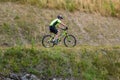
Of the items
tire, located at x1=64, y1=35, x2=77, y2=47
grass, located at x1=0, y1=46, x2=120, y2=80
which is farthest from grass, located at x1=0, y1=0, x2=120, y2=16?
grass, located at x1=0, y1=46, x2=120, y2=80

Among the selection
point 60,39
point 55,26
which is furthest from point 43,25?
point 55,26

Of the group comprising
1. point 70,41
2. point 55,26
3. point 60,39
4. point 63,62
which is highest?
point 55,26

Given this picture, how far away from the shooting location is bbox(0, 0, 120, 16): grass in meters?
31.0

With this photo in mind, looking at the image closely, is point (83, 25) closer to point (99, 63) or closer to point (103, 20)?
point (103, 20)

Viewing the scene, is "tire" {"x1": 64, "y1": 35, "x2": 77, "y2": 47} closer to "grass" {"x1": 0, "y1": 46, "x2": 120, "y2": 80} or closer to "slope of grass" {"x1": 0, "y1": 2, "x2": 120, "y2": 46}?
"grass" {"x1": 0, "y1": 46, "x2": 120, "y2": 80}

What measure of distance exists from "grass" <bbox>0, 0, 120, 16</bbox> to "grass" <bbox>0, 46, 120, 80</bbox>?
9.50 m

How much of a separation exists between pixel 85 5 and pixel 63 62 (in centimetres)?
1406

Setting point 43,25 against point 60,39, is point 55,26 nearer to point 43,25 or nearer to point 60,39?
point 60,39

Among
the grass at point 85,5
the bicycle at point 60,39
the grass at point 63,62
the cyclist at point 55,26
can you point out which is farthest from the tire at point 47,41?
the grass at point 85,5

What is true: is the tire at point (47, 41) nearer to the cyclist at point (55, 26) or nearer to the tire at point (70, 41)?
the cyclist at point (55, 26)

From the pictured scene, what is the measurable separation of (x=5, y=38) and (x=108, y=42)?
7.55 metres

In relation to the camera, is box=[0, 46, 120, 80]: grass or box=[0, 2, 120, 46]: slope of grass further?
box=[0, 2, 120, 46]: slope of grass

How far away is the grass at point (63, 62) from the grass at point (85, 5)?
9.50 metres

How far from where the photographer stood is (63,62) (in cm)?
1981
